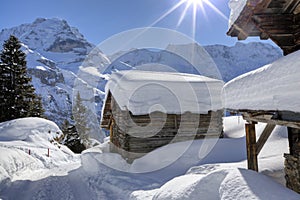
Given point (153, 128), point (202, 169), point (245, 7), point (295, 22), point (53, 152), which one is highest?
point (245, 7)

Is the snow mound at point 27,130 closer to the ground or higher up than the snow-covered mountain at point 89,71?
closer to the ground

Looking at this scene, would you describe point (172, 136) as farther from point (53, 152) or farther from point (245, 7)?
point (53, 152)

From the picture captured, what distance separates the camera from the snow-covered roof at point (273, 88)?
2.99 meters

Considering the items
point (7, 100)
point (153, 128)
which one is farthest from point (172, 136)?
point (7, 100)

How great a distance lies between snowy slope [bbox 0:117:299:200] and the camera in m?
4.22

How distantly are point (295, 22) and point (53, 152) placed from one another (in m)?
17.2

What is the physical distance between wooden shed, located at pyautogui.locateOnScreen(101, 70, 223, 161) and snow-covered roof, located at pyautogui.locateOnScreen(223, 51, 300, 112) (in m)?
5.94

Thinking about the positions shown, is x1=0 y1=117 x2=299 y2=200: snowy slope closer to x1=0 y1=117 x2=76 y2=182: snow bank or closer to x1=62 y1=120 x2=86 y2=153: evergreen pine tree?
x1=0 y1=117 x2=76 y2=182: snow bank

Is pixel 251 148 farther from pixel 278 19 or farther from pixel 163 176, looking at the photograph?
pixel 163 176

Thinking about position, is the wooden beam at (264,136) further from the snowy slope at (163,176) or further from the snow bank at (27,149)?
the snow bank at (27,149)

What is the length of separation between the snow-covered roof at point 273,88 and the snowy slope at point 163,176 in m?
1.34

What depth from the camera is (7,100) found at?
73.5 feet

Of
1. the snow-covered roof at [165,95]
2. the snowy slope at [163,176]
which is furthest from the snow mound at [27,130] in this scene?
the snow-covered roof at [165,95]

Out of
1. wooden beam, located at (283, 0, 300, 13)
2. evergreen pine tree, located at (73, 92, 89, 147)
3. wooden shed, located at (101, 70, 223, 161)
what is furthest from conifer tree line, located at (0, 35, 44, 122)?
wooden beam, located at (283, 0, 300, 13)
